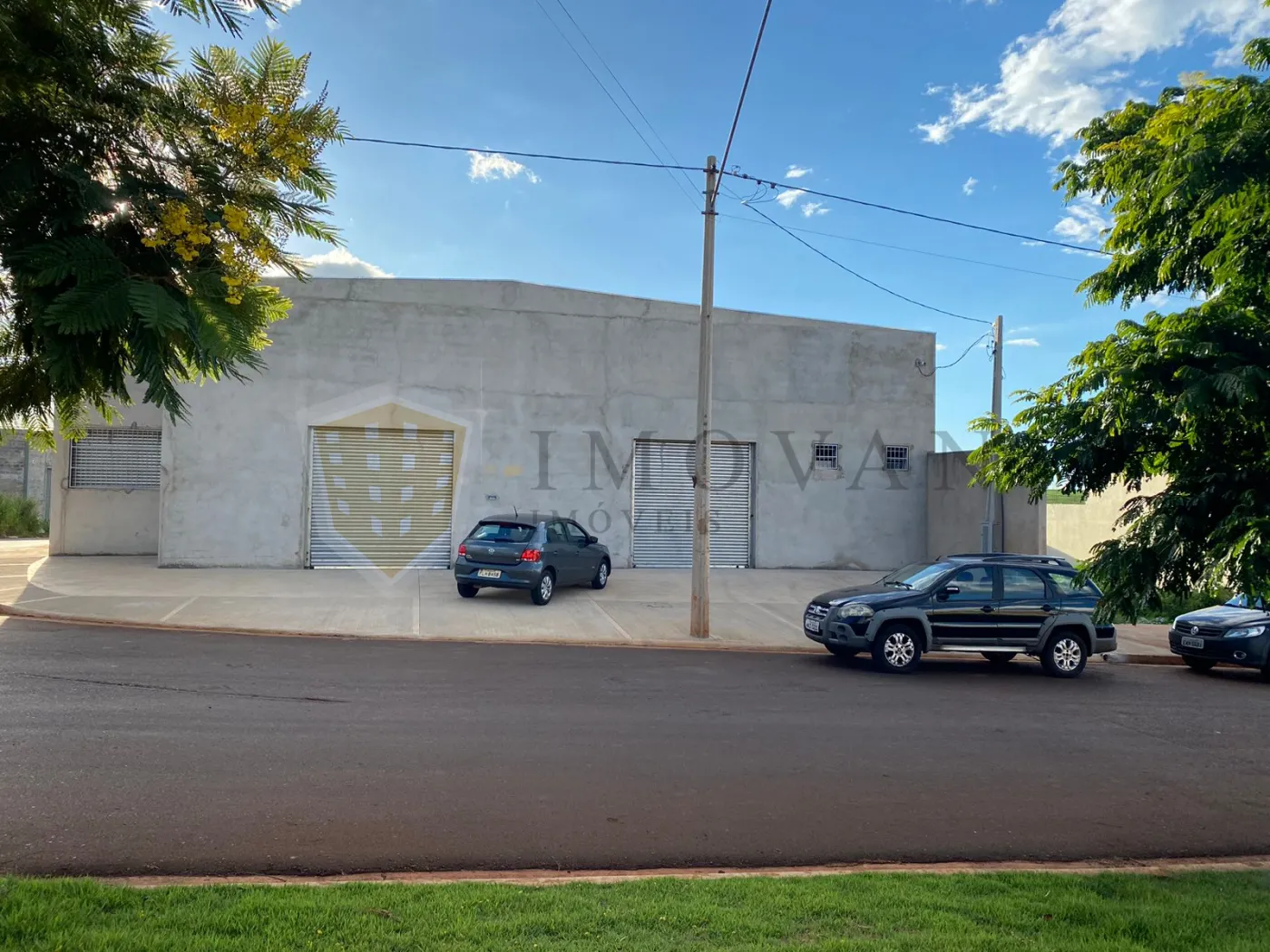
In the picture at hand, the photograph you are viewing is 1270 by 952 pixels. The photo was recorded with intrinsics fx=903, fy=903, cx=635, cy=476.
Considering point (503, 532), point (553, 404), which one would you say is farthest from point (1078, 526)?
point (503, 532)

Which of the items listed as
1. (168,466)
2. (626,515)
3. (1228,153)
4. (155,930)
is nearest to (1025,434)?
(1228,153)

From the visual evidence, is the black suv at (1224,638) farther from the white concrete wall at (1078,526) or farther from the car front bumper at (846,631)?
the white concrete wall at (1078,526)

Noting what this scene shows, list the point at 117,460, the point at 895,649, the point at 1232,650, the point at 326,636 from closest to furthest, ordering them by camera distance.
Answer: the point at 895,649 → the point at 326,636 → the point at 1232,650 → the point at 117,460

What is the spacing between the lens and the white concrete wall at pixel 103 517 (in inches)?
831

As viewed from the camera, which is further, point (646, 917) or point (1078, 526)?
point (1078, 526)

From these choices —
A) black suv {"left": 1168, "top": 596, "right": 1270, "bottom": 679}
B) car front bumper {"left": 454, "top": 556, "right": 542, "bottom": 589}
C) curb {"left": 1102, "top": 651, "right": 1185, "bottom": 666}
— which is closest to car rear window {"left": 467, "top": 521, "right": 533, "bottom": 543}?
car front bumper {"left": 454, "top": 556, "right": 542, "bottom": 589}

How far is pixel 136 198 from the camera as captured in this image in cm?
280

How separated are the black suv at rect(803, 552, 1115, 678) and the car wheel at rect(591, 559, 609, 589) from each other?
620cm

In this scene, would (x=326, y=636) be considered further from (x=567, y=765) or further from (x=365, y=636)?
(x=567, y=765)

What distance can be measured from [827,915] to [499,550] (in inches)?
484

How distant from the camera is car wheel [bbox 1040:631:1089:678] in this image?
1305 centimetres

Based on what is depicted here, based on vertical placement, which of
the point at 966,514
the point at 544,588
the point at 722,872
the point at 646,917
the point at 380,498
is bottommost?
the point at 722,872

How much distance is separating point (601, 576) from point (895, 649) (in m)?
7.69

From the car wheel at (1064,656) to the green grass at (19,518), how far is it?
94.1ft
